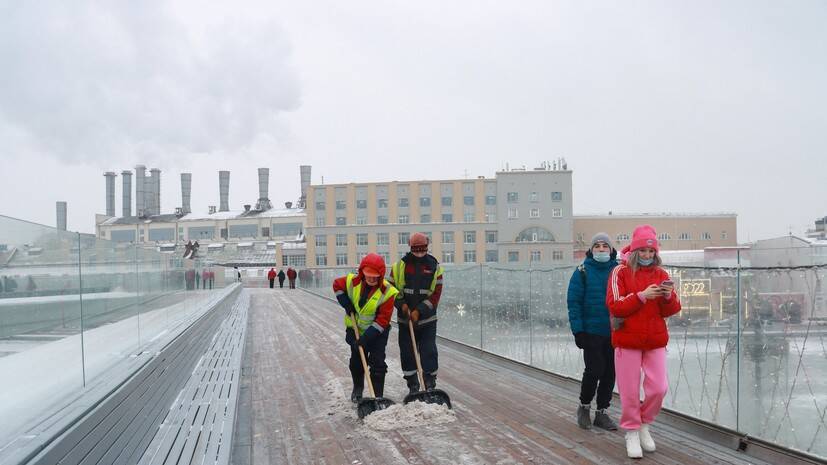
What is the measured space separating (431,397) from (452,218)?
74.9 m

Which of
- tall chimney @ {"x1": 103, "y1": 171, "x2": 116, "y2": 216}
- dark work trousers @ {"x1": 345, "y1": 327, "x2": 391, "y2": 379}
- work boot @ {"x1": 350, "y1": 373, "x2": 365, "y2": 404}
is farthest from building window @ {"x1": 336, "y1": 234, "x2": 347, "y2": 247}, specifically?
dark work trousers @ {"x1": 345, "y1": 327, "x2": 391, "y2": 379}

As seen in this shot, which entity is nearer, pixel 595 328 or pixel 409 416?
pixel 595 328

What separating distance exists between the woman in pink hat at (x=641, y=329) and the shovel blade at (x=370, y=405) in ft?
7.48

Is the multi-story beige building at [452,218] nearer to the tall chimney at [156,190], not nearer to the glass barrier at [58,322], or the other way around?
the tall chimney at [156,190]

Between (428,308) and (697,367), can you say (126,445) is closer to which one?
(428,308)

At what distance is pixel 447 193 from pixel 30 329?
7881 cm

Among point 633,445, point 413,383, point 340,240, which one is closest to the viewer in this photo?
point 633,445

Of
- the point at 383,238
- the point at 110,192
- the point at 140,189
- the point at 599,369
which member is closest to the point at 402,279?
the point at 599,369

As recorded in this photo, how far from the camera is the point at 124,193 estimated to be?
10675cm

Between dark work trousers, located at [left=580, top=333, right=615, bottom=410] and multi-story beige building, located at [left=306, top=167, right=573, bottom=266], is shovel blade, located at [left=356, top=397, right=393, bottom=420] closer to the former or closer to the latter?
dark work trousers, located at [left=580, top=333, right=615, bottom=410]

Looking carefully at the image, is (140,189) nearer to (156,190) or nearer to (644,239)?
(156,190)

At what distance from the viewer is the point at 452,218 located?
8162cm

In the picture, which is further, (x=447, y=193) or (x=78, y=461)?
(x=447, y=193)

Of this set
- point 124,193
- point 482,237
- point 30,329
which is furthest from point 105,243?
point 124,193
